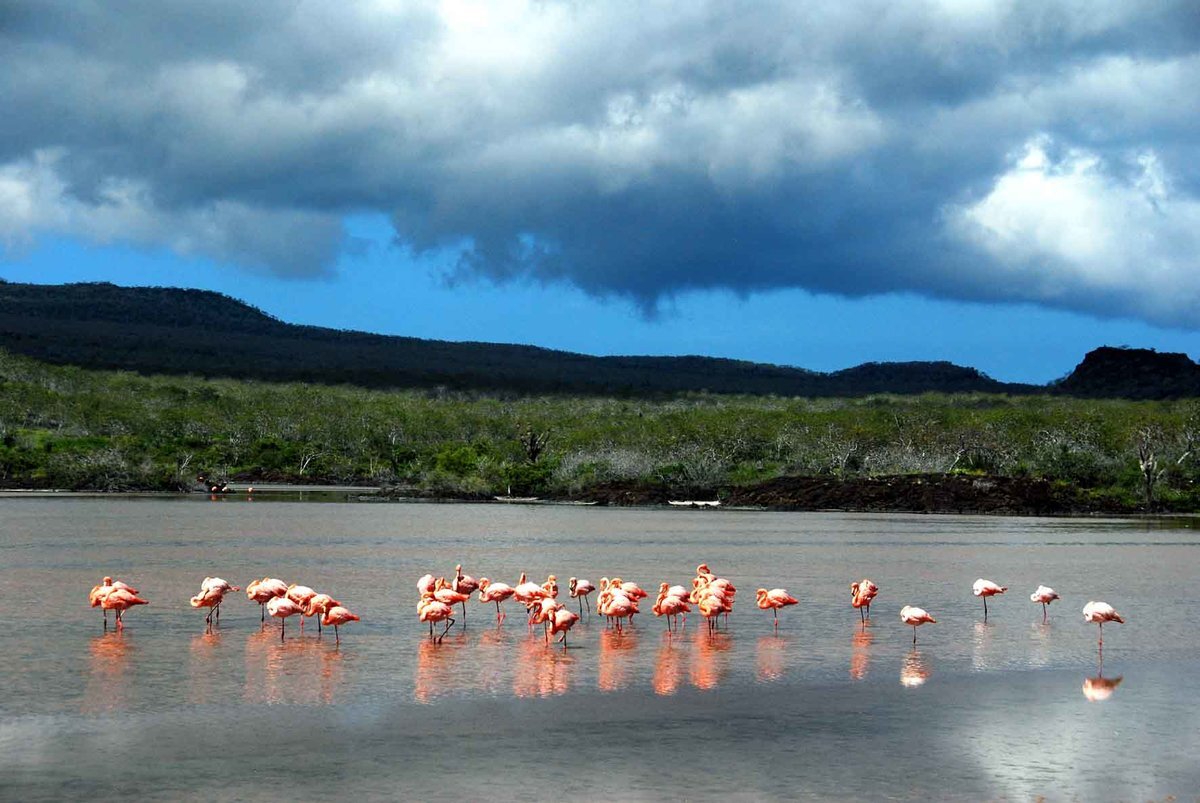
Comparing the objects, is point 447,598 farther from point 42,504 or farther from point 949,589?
point 42,504

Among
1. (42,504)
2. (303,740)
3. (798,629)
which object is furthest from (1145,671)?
(42,504)

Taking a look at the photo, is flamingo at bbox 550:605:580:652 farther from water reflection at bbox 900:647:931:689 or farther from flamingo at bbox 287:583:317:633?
water reflection at bbox 900:647:931:689

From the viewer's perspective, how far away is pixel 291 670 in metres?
15.7

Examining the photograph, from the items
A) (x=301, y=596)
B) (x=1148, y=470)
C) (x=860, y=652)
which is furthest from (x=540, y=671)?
(x=1148, y=470)

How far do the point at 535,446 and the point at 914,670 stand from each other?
73794mm

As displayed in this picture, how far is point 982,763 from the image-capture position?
11.6 metres

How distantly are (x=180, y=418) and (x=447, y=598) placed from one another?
89.2 m

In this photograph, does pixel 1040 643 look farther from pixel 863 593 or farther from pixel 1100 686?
pixel 1100 686

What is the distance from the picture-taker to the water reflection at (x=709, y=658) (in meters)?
15.5

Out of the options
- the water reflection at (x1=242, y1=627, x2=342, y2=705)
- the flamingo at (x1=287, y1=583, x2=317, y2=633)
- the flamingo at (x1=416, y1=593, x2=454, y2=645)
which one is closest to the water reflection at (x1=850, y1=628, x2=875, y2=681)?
the flamingo at (x1=416, y1=593, x2=454, y2=645)

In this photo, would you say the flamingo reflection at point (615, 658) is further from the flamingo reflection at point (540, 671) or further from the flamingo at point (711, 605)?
the flamingo at point (711, 605)

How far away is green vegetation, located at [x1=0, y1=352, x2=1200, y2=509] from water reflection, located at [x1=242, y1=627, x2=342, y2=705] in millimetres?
52548

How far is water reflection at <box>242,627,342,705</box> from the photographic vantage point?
554 inches

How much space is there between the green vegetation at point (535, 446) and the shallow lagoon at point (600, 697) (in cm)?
4378
